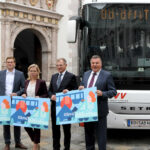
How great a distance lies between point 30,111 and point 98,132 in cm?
106

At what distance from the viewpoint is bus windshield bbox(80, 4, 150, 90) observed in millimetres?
4582

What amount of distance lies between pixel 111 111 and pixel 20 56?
16.3 m

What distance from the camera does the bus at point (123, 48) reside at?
4.56m

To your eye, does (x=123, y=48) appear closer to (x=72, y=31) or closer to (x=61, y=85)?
(x=72, y=31)

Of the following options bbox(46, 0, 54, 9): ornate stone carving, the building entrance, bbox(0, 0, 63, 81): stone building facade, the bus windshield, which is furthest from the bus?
the building entrance

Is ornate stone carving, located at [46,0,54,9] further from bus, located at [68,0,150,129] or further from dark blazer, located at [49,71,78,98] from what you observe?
dark blazer, located at [49,71,78,98]

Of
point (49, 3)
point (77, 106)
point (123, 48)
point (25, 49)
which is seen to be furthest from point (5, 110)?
point (25, 49)

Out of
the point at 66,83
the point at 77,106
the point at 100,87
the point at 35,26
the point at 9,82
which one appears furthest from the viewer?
the point at 35,26

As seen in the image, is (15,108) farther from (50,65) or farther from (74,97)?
(50,65)

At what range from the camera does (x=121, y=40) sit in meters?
4.65

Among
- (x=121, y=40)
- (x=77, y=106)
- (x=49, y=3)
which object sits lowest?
(x=77, y=106)

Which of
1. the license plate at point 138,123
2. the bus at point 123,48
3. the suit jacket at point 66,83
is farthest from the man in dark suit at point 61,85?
the license plate at point 138,123

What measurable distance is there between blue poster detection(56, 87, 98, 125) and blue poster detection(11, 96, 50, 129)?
0.26 metres

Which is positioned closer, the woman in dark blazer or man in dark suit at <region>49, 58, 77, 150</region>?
man in dark suit at <region>49, 58, 77, 150</region>
